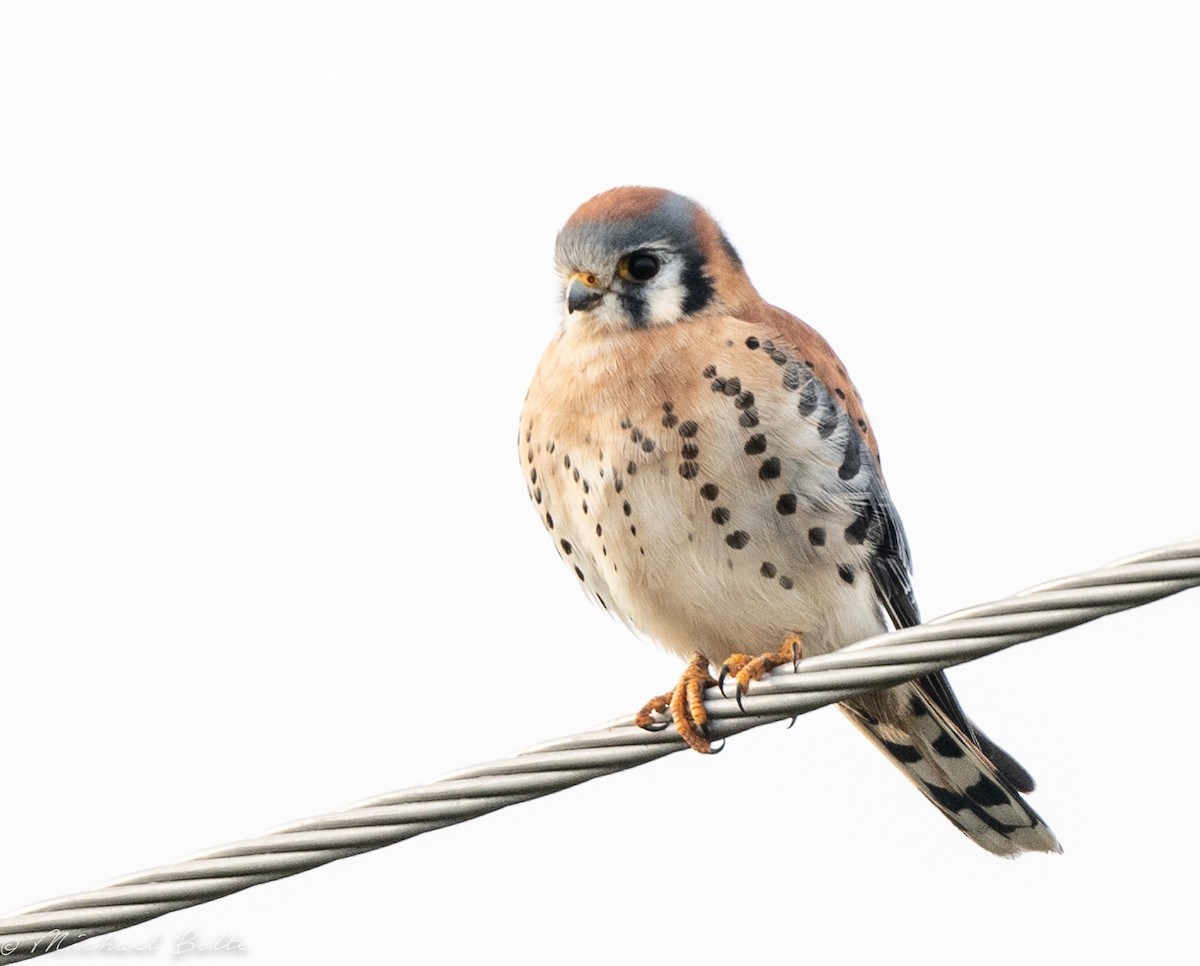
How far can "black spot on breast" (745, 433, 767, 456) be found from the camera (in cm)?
492

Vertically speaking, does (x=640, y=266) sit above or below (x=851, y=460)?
above

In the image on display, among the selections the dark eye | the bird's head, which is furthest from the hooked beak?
the dark eye

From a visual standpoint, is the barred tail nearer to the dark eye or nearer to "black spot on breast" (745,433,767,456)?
"black spot on breast" (745,433,767,456)

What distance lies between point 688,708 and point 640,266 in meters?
1.65

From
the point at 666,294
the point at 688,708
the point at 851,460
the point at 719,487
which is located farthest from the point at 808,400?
the point at 688,708

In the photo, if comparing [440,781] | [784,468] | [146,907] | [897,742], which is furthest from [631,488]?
[146,907]

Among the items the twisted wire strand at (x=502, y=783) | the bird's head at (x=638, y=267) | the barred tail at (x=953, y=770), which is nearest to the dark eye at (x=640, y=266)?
the bird's head at (x=638, y=267)

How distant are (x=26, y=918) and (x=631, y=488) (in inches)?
89.2

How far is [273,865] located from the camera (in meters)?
3.14

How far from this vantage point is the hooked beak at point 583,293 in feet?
17.9

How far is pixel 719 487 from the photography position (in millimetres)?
4895

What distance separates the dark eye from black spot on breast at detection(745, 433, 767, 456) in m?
0.83

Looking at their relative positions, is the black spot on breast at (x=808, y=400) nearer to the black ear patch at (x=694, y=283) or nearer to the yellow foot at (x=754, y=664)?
the black ear patch at (x=694, y=283)

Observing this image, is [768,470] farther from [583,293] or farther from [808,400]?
[583,293]
